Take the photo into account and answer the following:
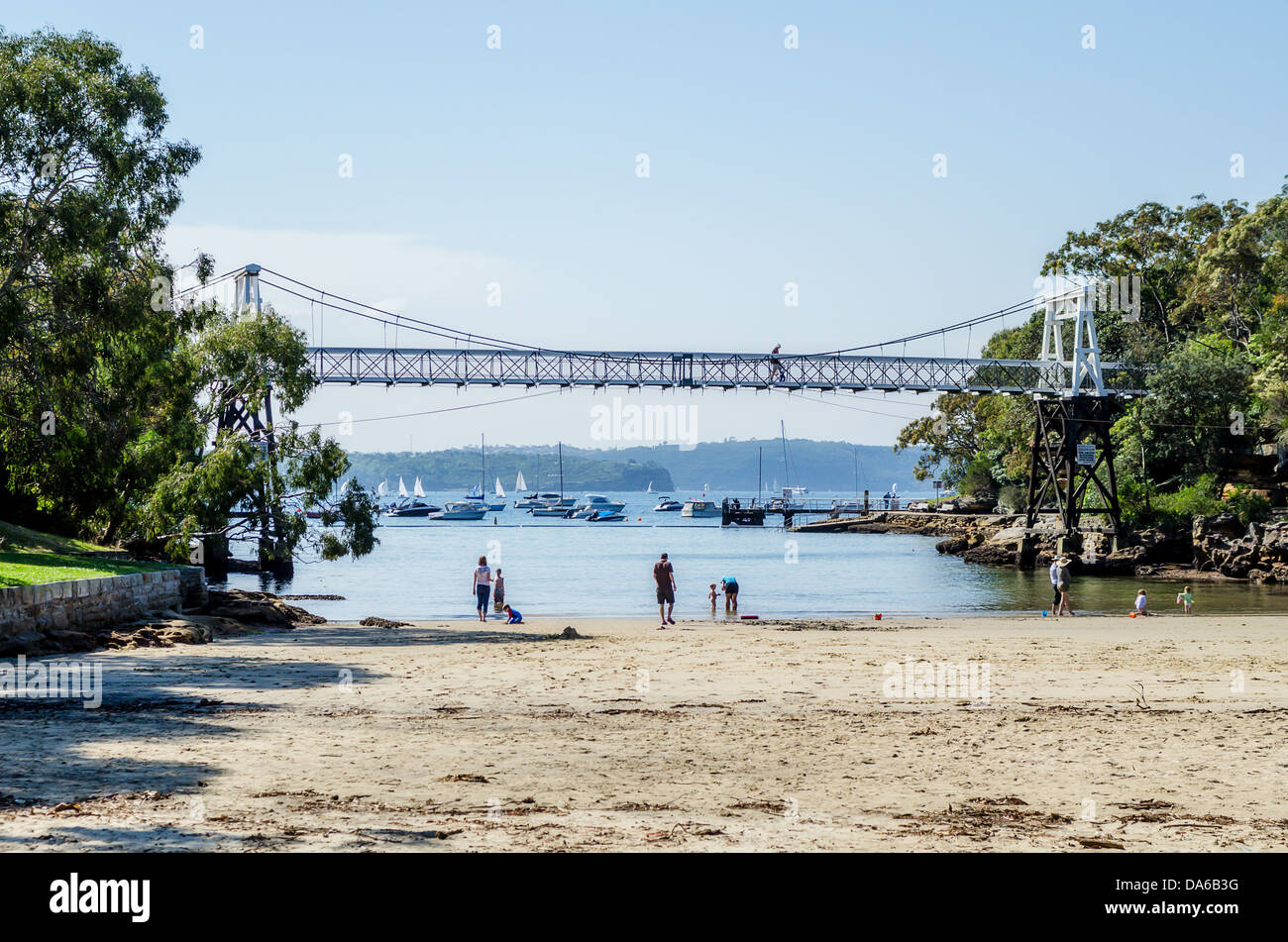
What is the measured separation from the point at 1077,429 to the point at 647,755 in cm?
5836

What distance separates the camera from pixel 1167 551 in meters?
56.3

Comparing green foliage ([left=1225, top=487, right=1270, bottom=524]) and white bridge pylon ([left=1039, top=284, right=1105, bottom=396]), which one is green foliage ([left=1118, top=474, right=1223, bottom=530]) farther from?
white bridge pylon ([left=1039, top=284, right=1105, bottom=396])

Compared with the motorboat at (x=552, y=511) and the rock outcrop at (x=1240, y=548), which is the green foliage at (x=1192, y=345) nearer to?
the rock outcrop at (x=1240, y=548)

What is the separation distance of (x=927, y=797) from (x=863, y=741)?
229 centimetres

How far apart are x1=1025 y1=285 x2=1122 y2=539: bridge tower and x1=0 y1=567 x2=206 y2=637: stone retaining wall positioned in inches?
1905

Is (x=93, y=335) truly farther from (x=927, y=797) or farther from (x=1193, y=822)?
(x=1193, y=822)

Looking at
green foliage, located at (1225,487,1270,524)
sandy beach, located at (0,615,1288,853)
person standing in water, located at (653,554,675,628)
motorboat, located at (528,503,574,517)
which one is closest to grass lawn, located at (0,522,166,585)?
sandy beach, located at (0,615,1288,853)

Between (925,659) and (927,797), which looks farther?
(925,659)

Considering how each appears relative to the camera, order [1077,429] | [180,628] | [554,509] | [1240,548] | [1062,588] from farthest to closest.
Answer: [554,509] < [1077,429] < [1240,548] < [1062,588] < [180,628]

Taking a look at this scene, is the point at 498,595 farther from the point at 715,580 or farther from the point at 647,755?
the point at 715,580

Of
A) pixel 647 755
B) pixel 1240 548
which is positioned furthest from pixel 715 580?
pixel 647 755

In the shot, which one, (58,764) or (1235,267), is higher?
(1235,267)
